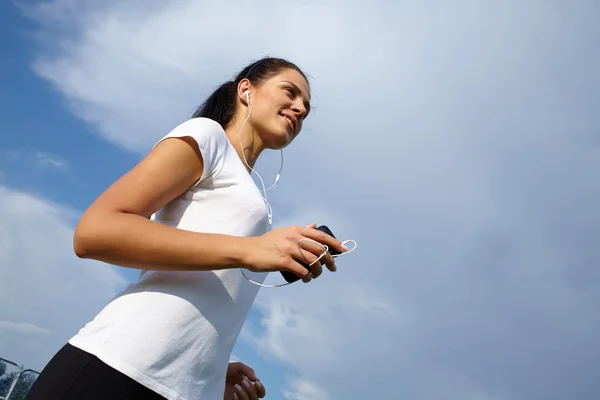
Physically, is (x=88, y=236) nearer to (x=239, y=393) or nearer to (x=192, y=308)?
(x=192, y=308)

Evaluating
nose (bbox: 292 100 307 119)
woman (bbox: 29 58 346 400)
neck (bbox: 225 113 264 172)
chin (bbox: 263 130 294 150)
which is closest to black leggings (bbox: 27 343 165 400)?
woman (bbox: 29 58 346 400)

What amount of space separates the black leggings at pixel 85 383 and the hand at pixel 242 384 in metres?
0.71

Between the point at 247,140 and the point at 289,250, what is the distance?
97 centimetres

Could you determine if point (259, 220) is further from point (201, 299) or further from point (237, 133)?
point (237, 133)

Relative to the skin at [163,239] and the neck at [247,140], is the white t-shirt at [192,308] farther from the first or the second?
the neck at [247,140]

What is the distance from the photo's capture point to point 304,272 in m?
1.75

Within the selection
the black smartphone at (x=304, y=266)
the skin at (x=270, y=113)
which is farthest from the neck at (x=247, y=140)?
the black smartphone at (x=304, y=266)

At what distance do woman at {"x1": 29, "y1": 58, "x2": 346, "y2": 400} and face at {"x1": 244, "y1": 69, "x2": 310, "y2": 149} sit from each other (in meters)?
0.51

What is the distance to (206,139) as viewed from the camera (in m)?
2.02

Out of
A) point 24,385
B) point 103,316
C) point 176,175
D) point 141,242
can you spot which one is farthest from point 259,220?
point 24,385

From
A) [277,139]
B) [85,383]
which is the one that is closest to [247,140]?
[277,139]

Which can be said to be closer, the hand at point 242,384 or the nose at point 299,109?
the hand at point 242,384

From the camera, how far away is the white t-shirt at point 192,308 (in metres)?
1.73

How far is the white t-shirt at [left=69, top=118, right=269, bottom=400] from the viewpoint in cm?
173
